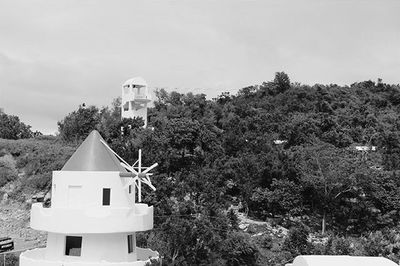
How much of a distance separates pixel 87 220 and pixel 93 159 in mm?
1992

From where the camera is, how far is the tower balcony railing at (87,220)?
14.5 metres

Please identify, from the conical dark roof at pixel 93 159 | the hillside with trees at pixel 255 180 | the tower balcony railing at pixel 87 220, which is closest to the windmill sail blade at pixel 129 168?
the conical dark roof at pixel 93 159

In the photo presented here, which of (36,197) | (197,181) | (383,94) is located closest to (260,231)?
(197,181)

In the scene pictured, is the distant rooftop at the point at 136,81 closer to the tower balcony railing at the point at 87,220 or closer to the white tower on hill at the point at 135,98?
the white tower on hill at the point at 135,98

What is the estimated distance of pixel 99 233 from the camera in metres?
14.9

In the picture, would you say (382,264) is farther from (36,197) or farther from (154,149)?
(36,197)

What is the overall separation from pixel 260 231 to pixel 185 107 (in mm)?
20560

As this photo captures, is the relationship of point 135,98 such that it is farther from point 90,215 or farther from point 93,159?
point 90,215

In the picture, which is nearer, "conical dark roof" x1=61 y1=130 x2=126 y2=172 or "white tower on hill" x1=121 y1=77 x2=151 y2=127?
"conical dark roof" x1=61 y1=130 x2=126 y2=172

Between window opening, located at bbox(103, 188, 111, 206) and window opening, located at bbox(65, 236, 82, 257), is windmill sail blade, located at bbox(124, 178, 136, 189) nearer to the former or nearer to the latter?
window opening, located at bbox(103, 188, 111, 206)

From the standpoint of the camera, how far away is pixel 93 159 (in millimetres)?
15602

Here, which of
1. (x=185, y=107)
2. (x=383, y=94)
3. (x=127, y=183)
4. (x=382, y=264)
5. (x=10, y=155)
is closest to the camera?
(x=382, y=264)

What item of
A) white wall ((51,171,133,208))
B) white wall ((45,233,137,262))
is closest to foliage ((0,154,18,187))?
white wall ((45,233,137,262))

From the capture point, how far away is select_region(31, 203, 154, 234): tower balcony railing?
47.6 feet
